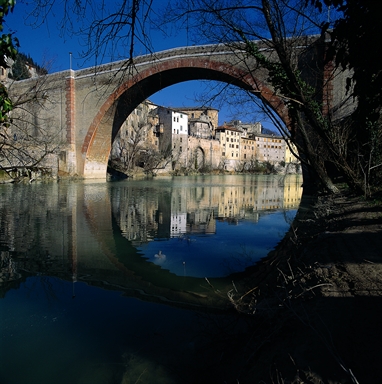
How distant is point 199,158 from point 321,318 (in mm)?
55378

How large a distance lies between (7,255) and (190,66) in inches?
607

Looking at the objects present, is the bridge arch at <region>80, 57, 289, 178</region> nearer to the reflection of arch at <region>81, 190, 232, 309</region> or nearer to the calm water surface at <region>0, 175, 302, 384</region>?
the calm water surface at <region>0, 175, 302, 384</region>

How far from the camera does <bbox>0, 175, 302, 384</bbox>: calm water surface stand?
2.13m

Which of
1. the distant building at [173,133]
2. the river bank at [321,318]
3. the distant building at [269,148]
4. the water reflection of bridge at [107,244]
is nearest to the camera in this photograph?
the river bank at [321,318]

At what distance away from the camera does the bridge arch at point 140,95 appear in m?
16.1

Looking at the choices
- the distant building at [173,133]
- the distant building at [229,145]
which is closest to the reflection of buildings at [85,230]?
the distant building at [173,133]

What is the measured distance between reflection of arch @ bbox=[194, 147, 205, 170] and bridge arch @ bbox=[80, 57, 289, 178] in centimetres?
3076

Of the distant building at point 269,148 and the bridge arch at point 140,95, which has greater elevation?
the distant building at point 269,148

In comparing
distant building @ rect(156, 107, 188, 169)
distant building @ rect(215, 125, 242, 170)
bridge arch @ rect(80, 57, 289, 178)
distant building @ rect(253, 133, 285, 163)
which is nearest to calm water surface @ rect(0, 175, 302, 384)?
bridge arch @ rect(80, 57, 289, 178)

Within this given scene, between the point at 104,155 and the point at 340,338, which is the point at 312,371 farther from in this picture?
the point at 104,155

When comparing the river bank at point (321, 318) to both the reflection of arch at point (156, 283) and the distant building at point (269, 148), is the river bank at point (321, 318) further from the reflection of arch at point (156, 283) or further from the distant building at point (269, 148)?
the distant building at point (269, 148)

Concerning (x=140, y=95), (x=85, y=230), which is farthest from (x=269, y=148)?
(x=85, y=230)

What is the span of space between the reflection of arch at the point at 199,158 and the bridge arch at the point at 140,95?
30.8 meters

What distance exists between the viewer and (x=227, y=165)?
63406 mm
